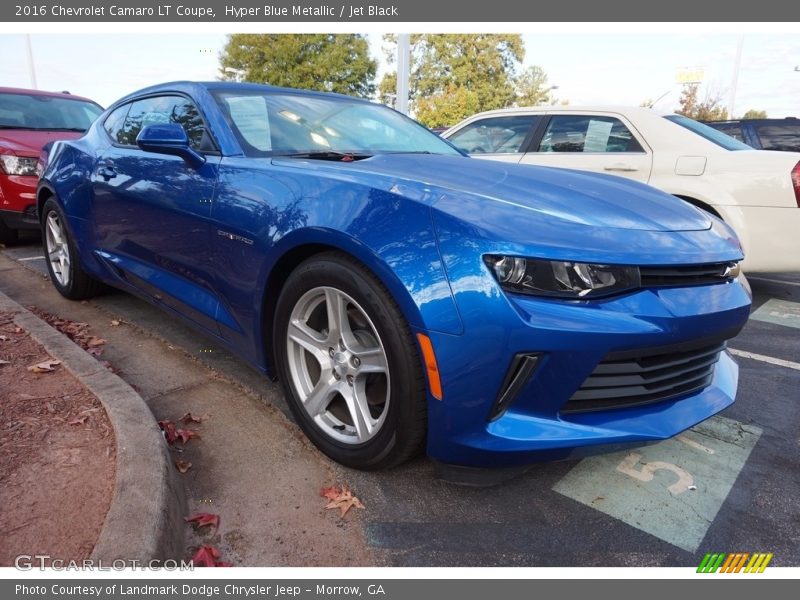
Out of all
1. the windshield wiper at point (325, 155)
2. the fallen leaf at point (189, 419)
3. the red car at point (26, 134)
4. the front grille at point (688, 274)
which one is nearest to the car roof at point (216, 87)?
the windshield wiper at point (325, 155)

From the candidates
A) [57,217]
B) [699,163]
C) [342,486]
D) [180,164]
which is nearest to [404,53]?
[699,163]

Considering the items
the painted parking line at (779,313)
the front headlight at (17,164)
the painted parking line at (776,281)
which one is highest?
the front headlight at (17,164)

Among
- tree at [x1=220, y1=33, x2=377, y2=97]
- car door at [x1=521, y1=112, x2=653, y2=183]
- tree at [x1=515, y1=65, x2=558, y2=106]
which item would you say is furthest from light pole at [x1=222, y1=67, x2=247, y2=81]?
car door at [x1=521, y1=112, x2=653, y2=183]

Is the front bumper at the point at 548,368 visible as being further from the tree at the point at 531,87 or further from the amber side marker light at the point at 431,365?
the tree at the point at 531,87

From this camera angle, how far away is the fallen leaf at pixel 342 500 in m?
1.92

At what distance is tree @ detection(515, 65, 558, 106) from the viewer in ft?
130

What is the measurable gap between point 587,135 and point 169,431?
4.55m

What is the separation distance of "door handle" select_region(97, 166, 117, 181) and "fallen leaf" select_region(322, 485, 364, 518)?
2450mm

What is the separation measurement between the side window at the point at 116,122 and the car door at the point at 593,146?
3.60m

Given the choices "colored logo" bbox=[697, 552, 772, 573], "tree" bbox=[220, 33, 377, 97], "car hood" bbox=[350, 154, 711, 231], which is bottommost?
"colored logo" bbox=[697, 552, 772, 573]

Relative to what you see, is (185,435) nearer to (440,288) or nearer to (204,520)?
(204,520)

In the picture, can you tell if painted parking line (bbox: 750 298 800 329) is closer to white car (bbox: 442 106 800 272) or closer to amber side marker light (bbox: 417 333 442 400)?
white car (bbox: 442 106 800 272)

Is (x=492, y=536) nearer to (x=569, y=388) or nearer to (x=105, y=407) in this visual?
(x=569, y=388)

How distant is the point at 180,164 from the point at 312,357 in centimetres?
123
